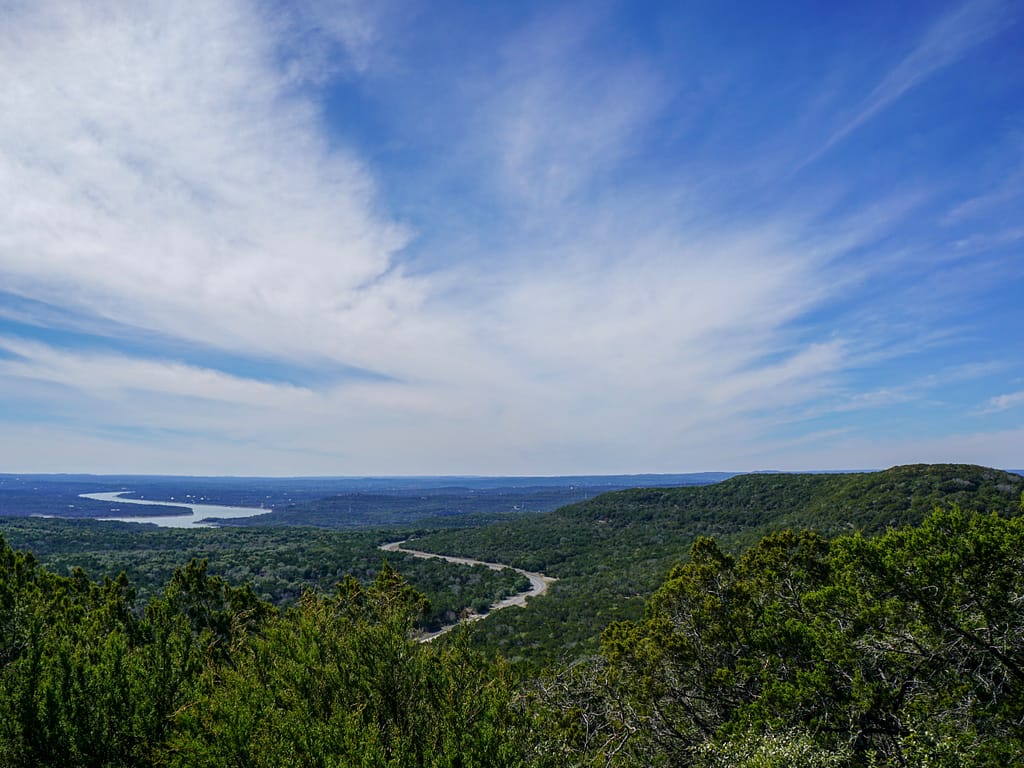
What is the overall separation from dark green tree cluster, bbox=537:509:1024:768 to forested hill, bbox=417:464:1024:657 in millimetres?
11547

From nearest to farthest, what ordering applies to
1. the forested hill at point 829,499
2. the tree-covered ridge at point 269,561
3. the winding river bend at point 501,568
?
the forested hill at point 829,499, the winding river bend at point 501,568, the tree-covered ridge at point 269,561

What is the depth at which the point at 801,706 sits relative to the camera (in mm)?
11602

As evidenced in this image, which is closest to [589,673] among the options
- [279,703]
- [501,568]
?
[279,703]

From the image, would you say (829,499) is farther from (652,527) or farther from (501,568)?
(501,568)

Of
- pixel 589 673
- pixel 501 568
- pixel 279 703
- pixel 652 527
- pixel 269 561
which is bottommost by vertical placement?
pixel 501 568

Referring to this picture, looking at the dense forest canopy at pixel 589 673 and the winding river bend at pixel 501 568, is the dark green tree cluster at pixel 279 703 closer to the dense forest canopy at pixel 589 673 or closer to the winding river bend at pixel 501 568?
A: the dense forest canopy at pixel 589 673

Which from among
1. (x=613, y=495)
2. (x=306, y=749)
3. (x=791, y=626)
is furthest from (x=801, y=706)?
(x=613, y=495)

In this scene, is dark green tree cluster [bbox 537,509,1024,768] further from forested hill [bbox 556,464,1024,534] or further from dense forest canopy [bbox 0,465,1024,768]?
forested hill [bbox 556,464,1024,534]

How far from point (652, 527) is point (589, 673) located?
6530 cm

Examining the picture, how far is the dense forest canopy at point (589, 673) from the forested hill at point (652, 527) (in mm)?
12174

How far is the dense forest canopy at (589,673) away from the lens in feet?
24.0

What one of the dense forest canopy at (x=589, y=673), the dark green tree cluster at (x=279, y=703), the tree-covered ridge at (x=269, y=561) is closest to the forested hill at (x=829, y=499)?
the dense forest canopy at (x=589, y=673)

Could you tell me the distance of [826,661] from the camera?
1167cm

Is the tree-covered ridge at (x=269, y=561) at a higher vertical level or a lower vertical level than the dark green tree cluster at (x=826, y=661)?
lower
